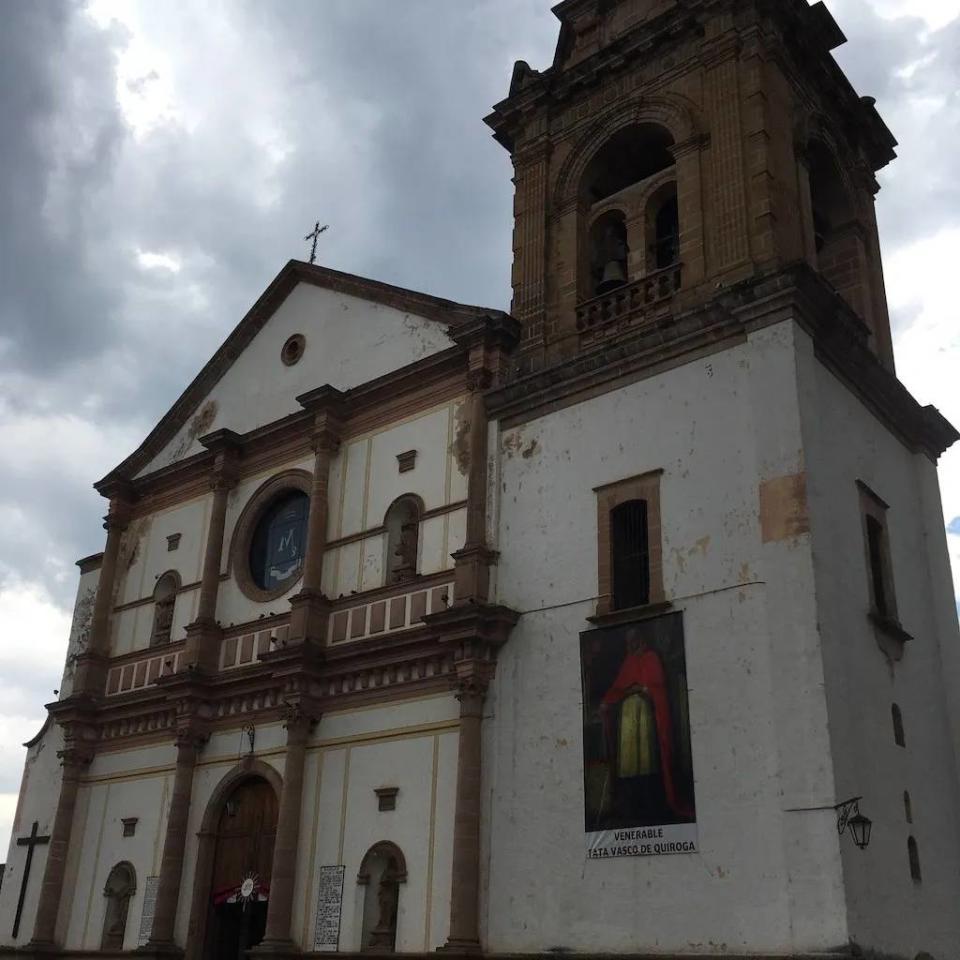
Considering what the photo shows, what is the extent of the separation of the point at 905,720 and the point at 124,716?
13.6 metres

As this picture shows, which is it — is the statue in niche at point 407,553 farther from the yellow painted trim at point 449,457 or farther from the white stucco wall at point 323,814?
the white stucco wall at point 323,814

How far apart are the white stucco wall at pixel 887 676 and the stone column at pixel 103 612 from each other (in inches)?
566

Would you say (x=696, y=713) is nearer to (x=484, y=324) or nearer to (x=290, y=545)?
(x=484, y=324)

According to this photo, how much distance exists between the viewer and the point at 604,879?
45.9 feet

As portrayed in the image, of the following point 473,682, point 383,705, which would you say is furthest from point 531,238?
point 383,705

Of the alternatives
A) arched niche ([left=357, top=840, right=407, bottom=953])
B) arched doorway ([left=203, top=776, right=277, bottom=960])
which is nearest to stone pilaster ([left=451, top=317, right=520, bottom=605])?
arched niche ([left=357, top=840, right=407, bottom=953])

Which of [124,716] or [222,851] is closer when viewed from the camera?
[222,851]

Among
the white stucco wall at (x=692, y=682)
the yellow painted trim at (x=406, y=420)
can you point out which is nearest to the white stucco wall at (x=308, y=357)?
the yellow painted trim at (x=406, y=420)

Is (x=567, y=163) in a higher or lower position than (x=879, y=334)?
higher

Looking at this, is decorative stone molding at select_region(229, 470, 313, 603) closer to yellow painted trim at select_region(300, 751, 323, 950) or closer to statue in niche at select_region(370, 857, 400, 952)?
yellow painted trim at select_region(300, 751, 323, 950)

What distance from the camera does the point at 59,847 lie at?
20.9 metres

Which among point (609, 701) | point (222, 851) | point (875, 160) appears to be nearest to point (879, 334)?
point (875, 160)

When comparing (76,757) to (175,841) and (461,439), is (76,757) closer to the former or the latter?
(175,841)

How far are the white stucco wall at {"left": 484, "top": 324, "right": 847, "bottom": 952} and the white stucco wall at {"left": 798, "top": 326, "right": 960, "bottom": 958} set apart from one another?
412mm
